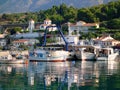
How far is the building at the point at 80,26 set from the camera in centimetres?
7738

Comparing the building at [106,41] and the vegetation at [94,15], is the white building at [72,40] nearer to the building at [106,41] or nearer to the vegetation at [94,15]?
the building at [106,41]

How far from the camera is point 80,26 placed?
7819cm

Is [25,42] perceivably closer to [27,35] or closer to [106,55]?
[27,35]

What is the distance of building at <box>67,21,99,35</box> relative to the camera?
254 ft

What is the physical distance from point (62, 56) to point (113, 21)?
83.1 ft

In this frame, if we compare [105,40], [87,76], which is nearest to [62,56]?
[105,40]

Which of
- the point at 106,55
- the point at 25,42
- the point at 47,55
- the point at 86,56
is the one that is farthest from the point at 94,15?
the point at 47,55

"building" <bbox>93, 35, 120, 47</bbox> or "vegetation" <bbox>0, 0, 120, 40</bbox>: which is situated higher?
"vegetation" <bbox>0, 0, 120, 40</bbox>

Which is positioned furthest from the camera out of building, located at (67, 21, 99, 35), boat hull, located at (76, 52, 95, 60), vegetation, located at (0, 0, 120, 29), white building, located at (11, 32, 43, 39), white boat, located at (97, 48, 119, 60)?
vegetation, located at (0, 0, 120, 29)

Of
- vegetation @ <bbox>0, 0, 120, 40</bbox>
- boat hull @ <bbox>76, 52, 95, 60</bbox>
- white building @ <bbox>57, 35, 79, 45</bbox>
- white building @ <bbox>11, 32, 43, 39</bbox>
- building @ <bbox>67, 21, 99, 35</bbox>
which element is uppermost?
vegetation @ <bbox>0, 0, 120, 40</bbox>

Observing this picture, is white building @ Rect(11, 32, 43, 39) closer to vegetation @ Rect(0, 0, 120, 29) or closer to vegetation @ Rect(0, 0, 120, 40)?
vegetation @ Rect(0, 0, 120, 40)

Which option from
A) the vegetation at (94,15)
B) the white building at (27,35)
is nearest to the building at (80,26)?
the vegetation at (94,15)

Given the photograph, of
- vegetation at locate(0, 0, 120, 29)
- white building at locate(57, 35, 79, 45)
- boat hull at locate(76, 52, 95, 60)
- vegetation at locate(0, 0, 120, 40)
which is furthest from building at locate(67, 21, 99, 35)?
boat hull at locate(76, 52, 95, 60)

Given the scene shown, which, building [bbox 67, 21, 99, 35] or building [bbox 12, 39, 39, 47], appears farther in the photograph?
building [bbox 67, 21, 99, 35]
